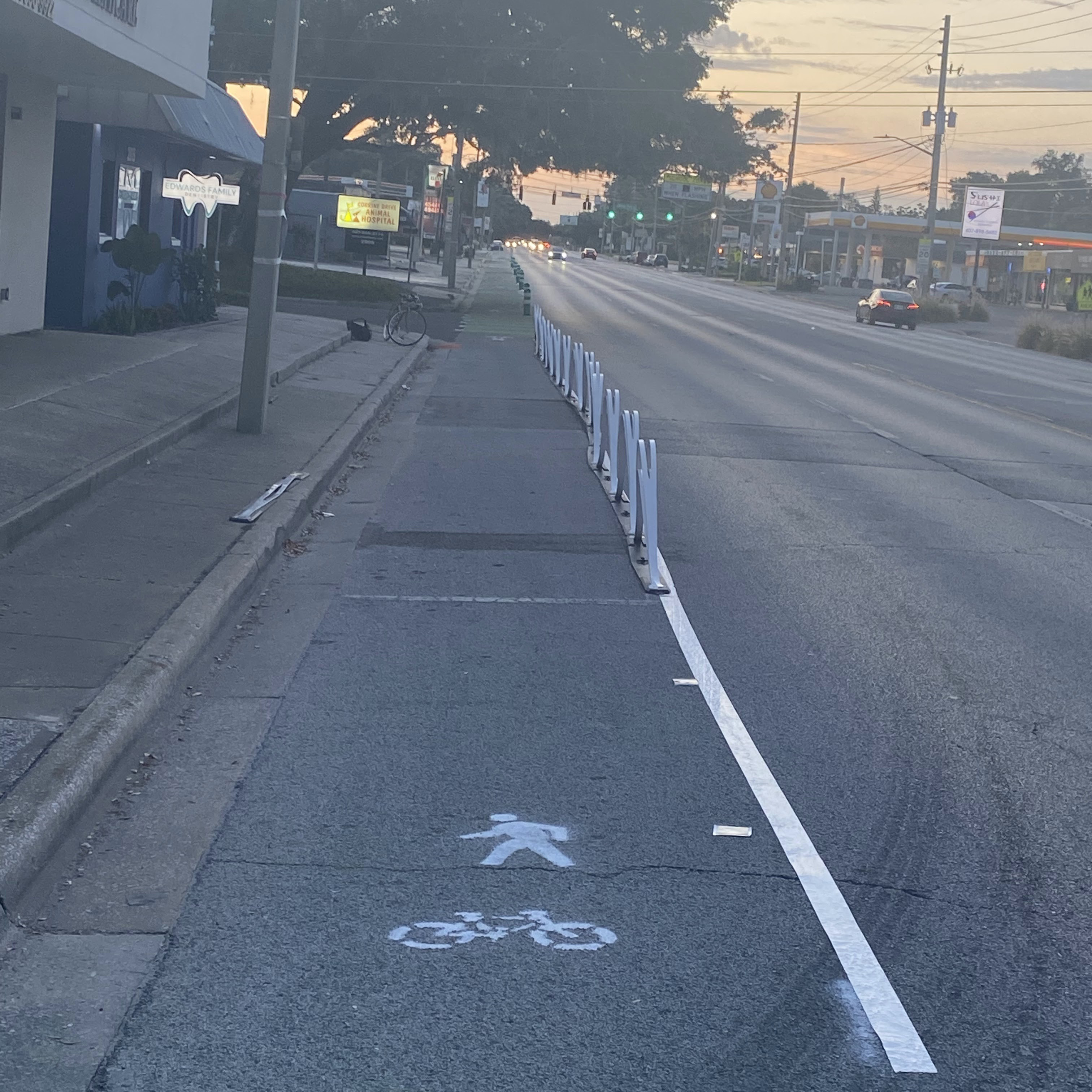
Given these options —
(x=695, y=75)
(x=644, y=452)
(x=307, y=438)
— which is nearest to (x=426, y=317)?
(x=695, y=75)

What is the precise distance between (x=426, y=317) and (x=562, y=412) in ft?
64.6

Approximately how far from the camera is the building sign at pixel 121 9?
13742 mm

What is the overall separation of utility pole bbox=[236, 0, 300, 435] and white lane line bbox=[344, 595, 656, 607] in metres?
5.72

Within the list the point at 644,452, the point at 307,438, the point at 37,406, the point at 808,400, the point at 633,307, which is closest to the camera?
the point at 644,452

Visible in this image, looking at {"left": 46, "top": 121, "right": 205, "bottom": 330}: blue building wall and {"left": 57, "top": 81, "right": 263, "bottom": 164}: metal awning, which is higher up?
{"left": 57, "top": 81, "right": 263, "bottom": 164}: metal awning

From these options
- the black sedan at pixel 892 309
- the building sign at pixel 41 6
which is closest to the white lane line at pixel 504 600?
the building sign at pixel 41 6

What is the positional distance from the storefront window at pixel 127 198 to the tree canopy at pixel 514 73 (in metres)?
16.3

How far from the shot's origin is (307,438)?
581 inches

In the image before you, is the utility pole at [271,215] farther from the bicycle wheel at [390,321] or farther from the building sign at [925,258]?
the building sign at [925,258]

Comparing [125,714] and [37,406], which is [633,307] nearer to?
[37,406]

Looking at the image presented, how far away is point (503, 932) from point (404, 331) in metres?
25.1


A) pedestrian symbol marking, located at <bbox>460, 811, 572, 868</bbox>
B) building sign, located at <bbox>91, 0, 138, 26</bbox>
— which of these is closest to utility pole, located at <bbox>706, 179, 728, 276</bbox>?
building sign, located at <bbox>91, 0, 138, 26</bbox>

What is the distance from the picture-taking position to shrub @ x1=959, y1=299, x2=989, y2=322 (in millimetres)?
68062

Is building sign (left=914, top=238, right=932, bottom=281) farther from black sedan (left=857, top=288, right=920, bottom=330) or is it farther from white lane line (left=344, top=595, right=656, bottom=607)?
white lane line (left=344, top=595, right=656, bottom=607)
